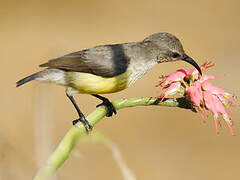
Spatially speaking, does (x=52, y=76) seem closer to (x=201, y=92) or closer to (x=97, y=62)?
(x=97, y=62)

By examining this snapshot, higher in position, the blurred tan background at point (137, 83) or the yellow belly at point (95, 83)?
the yellow belly at point (95, 83)

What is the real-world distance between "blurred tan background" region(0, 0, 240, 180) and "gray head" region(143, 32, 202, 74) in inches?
48.2

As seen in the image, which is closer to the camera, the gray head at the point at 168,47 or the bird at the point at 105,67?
the gray head at the point at 168,47

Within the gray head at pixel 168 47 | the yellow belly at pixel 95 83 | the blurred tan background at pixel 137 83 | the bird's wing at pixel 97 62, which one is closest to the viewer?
the gray head at pixel 168 47

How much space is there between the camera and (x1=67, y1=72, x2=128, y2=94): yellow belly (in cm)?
480

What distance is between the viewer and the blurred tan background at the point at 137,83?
35.0ft

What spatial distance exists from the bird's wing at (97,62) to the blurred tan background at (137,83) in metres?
0.28

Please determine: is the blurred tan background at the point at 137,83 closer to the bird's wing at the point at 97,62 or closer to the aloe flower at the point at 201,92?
the bird's wing at the point at 97,62

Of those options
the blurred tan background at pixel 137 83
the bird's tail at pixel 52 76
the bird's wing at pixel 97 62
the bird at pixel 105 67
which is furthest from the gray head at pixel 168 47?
the blurred tan background at pixel 137 83

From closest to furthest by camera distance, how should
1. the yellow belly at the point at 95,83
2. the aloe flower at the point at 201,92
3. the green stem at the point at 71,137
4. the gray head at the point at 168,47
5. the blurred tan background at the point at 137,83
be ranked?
1. the green stem at the point at 71,137
2. the aloe flower at the point at 201,92
3. the gray head at the point at 168,47
4. the yellow belly at the point at 95,83
5. the blurred tan background at the point at 137,83

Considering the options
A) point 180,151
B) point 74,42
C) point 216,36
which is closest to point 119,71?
point 180,151

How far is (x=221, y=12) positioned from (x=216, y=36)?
1897mm

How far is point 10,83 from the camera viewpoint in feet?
42.2

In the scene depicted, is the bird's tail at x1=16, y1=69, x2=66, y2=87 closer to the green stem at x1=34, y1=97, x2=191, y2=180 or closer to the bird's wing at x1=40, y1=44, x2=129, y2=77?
the bird's wing at x1=40, y1=44, x2=129, y2=77
